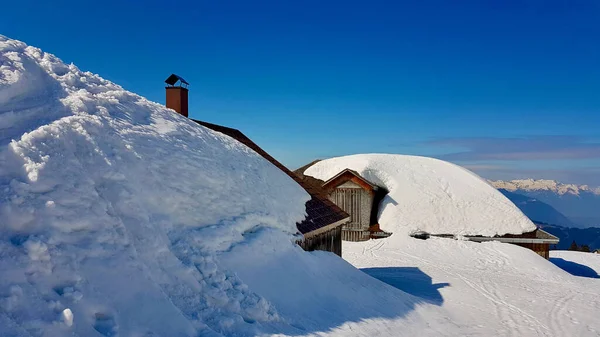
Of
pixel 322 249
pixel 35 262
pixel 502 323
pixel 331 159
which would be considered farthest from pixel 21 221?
pixel 331 159

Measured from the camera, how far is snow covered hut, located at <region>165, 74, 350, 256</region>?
1009 cm

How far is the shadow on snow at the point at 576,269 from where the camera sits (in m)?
22.8

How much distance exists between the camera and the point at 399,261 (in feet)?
58.0

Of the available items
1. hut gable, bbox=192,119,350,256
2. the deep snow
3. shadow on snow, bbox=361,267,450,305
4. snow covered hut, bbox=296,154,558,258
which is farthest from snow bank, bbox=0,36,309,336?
snow covered hut, bbox=296,154,558,258

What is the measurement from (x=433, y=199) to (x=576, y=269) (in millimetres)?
8728

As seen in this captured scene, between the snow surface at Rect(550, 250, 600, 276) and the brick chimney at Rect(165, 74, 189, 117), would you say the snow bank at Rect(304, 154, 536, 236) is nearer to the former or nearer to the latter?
the snow surface at Rect(550, 250, 600, 276)

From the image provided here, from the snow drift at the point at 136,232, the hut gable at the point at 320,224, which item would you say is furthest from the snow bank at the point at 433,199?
the snow drift at the point at 136,232

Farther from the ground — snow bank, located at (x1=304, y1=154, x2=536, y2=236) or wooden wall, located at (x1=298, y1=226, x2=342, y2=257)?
snow bank, located at (x1=304, y1=154, x2=536, y2=236)

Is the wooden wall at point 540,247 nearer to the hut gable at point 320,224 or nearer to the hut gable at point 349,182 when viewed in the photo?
the hut gable at point 349,182

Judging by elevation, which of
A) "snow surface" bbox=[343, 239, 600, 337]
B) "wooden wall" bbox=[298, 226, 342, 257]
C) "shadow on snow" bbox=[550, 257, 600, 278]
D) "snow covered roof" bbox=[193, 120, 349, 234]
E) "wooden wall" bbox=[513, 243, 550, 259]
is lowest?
"shadow on snow" bbox=[550, 257, 600, 278]

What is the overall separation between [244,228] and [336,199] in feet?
55.6

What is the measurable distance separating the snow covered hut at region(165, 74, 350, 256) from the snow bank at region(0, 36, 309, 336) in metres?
1.28

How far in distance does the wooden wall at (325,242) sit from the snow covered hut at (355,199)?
1121 centimetres

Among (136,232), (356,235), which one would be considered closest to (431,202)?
(356,235)
